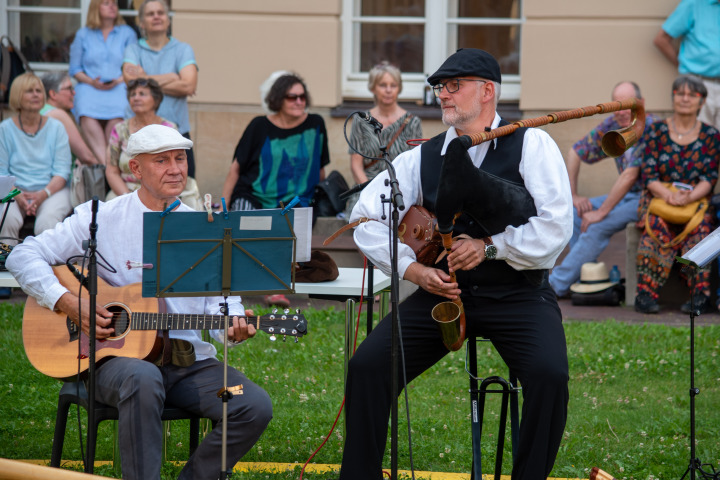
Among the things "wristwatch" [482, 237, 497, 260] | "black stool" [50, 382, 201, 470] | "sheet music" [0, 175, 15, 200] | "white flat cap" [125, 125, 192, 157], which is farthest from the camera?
"sheet music" [0, 175, 15, 200]

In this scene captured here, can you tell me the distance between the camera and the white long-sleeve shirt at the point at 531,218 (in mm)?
4320

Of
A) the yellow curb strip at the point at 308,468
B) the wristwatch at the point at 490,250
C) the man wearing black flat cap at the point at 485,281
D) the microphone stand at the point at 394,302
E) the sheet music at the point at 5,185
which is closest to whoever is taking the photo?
the microphone stand at the point at 394,302

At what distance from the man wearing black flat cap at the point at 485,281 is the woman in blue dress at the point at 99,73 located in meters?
5.67

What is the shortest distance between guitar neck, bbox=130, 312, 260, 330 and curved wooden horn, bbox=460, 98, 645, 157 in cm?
127

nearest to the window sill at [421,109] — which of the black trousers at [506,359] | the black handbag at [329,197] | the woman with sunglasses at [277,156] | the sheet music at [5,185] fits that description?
the black handbag at [329,197]

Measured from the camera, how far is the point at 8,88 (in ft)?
33.4

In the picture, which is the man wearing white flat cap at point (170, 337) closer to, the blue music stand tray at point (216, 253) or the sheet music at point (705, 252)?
the blue music stand tray at point (216, 253)

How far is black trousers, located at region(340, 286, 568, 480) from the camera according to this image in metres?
4.18

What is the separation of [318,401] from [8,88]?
560 cm

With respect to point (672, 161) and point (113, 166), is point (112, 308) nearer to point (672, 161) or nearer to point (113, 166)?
point (113, 166)

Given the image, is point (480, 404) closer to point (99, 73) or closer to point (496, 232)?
point (496, 232)

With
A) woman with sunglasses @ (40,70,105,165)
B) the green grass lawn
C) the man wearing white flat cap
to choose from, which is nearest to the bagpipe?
the man wearing white flat cap

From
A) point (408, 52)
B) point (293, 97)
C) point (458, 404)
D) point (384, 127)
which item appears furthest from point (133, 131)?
point (458, 404)

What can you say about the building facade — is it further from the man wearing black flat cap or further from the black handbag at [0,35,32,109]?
the man wearing black flat cap
